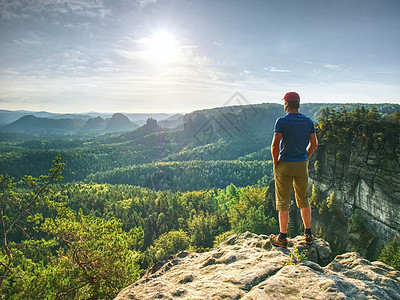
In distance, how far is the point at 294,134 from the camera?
600 cm

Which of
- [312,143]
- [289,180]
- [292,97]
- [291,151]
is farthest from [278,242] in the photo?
[292,97]

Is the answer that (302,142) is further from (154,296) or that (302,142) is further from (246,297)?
(154,296)

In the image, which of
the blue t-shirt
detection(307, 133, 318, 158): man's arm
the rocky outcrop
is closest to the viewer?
the rocky outcrop

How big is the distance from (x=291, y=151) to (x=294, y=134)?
471mm

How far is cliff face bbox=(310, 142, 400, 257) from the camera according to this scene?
56.6 ft

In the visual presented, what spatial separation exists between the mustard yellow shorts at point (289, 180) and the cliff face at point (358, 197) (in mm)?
15757

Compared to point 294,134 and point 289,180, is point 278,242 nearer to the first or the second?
point 289,180

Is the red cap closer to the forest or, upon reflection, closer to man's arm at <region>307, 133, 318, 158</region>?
man's arm at <region>307, 133, 318, 158</region>

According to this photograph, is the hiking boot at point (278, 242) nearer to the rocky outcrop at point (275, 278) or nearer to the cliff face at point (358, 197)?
the rocky outcrop at point (275, 278)

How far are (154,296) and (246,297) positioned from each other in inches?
107

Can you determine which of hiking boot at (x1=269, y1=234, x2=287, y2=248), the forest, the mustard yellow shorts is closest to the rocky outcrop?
hiking boot at (x1=269, y1=234, x2=287, y2=248)

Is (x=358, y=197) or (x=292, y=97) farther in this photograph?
(x=358, y=197)

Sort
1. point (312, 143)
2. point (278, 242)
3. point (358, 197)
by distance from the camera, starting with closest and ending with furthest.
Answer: point (312, 143)
point (278, 242)
point (358, 197)

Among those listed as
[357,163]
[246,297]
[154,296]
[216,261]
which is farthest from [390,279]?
[357,163]
